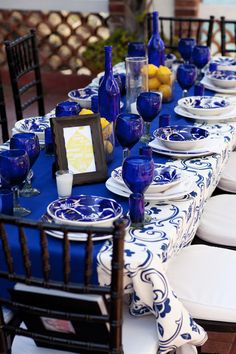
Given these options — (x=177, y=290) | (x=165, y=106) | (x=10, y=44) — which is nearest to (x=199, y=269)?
(x=177, y=290)

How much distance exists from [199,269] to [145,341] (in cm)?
37

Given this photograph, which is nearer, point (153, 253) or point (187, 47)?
point (153, 253)

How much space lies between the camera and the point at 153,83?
9.00 ft

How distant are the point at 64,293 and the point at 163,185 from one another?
50 centimetres

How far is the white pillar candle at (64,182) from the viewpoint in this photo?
70.7 inches

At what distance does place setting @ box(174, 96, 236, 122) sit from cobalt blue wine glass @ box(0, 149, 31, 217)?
3.03 ft

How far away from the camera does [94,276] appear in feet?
5.14

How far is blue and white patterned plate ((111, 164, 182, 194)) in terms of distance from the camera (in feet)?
5.92

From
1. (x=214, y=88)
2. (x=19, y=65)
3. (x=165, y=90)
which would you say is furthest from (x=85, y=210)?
(x=19, y=65)

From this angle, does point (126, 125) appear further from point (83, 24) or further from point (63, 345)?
point (83, 24)

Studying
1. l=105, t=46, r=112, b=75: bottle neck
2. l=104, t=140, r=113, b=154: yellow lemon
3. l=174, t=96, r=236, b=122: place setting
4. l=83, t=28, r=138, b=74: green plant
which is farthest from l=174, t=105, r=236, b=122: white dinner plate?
l=83, t=28, r=138, b=74: green plant

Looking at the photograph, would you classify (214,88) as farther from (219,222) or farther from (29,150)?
(29,150)

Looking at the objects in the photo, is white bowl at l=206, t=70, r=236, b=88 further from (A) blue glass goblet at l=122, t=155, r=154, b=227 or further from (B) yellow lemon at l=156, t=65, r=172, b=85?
(A) blue glass goblet at l=122, t=155, r=154, b=227

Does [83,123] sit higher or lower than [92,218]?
higher
